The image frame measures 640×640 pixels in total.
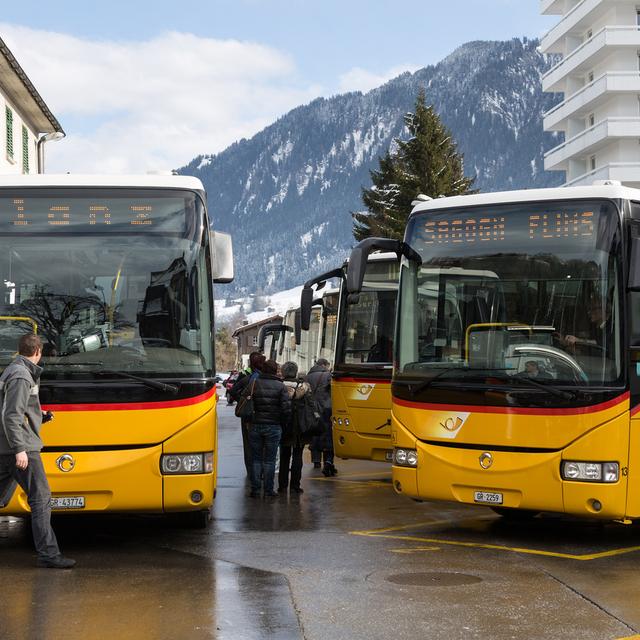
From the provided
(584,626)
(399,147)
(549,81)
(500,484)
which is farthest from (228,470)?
(549,81)

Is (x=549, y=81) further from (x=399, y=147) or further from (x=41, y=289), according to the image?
(x=41, y=289)

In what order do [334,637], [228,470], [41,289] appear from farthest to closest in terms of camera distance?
1. [228,470]
2. [41,289]
3. [334,637]

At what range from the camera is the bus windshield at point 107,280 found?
980 centimetres

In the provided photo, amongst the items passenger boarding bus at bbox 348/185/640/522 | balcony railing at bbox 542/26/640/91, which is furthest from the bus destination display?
balcony railing at bbox 542/26/640/91

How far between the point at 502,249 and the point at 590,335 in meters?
1.17

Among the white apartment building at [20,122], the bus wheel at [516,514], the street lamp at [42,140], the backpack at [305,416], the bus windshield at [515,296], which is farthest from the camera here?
the street lamp at [42,140]

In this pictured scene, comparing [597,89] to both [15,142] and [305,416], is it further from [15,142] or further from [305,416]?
[305,416]

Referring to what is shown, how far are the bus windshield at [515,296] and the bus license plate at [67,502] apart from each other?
317cm

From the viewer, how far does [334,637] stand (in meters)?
6.96

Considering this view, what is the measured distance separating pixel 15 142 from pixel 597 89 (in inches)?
1626

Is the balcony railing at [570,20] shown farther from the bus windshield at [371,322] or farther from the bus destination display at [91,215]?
the bus destination display at [91,215]

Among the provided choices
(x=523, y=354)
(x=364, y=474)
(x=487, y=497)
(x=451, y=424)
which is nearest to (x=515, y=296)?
(x=523, y=354)

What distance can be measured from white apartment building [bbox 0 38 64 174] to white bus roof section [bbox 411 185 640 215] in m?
25.3

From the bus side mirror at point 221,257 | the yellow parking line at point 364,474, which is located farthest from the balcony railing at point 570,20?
the bus side mirror at point 221,257
